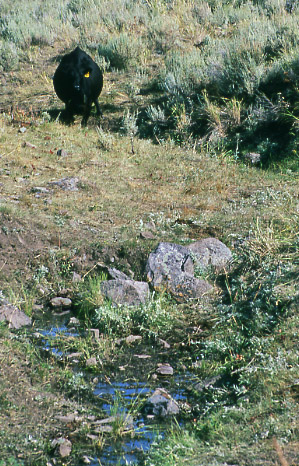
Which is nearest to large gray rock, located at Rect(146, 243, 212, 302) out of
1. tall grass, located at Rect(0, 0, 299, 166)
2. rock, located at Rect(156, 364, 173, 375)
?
rock, located at Rect(156, 364, 173, 375)

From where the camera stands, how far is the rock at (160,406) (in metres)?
4.48

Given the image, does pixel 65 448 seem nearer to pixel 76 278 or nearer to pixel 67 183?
pixel 76 278

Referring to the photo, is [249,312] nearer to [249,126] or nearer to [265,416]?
[265,416]

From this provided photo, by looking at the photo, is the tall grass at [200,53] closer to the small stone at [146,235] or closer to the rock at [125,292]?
the small stone at [146,235]

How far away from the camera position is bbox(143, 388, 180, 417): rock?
4477 mm

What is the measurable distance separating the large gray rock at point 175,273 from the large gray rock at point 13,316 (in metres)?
1.40

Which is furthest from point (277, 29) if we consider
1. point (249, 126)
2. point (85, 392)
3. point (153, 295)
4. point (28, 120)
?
point (85, 392)

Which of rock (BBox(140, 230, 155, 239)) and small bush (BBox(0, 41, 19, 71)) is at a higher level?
rock (BBox(140, 230, 155, 239))

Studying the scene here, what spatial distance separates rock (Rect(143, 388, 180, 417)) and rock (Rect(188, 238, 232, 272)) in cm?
213

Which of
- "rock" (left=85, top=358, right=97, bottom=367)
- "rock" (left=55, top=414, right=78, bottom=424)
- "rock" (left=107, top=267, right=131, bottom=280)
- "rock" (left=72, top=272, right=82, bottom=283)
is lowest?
"rock" (left=72, top=272, right=82, bottom=283)

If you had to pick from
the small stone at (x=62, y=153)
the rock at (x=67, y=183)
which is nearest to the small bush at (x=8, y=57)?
the small stone at (x=62, y=153)

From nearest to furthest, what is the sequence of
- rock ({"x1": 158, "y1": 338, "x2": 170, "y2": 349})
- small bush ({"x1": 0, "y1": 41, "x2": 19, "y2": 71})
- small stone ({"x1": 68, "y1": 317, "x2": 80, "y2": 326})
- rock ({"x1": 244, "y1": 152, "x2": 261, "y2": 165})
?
rock ({"x1": 158, "y1": 338, "x2": 170, "y2": 349}), small stone ({"x1": 68, "y1": 317, "x2": 80, "y2": 326}), rock ({"x1": 244, "y1": 152, "x2": 261, "y2": 165}), small bush ({"x1": 0, "y1": 41, "x2": 19, "y2": 71})

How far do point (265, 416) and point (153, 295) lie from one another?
7.01 feet

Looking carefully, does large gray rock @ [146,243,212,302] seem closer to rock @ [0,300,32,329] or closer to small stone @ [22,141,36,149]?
rock @ [0,300,32,329]
